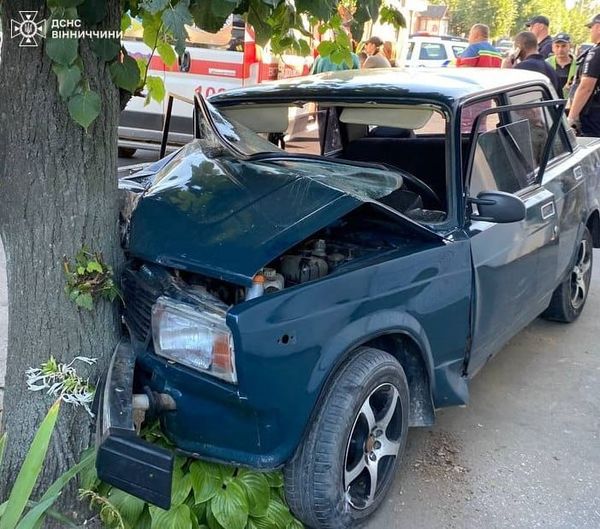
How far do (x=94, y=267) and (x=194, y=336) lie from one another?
19.2 inches

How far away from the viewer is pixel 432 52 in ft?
74.5

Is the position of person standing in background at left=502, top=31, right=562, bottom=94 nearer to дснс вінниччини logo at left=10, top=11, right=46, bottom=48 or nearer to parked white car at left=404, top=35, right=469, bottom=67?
дснс вінниччини logo at left=10, top=11, right=46, bottom=48

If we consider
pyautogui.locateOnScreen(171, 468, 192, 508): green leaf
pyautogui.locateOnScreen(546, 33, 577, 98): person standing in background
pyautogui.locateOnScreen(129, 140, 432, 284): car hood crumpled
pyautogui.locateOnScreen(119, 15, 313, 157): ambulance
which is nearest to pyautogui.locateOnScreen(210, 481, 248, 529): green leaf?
pyautogui.locateOnScreen(171, 468, 192, 508): green leaf

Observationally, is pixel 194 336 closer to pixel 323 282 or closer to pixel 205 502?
pixel 323 282

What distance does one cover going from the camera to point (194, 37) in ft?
24.6

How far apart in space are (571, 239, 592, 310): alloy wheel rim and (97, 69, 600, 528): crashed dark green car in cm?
90

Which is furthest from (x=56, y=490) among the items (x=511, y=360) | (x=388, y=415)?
(x=511, y=360)

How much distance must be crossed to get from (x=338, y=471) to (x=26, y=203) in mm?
1469

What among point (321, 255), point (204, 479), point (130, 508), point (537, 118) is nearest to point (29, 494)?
point (130, 508)

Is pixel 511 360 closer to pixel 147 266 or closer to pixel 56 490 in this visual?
pixel 147 266

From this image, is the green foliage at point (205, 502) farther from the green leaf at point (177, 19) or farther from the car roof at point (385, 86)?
the car roof at point (385, 86)

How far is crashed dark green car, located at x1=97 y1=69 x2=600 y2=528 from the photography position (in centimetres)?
237

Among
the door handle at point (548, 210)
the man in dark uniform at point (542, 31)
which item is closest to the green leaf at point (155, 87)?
the door handle at point (548, 210)

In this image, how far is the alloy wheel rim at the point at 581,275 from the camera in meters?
4.74
